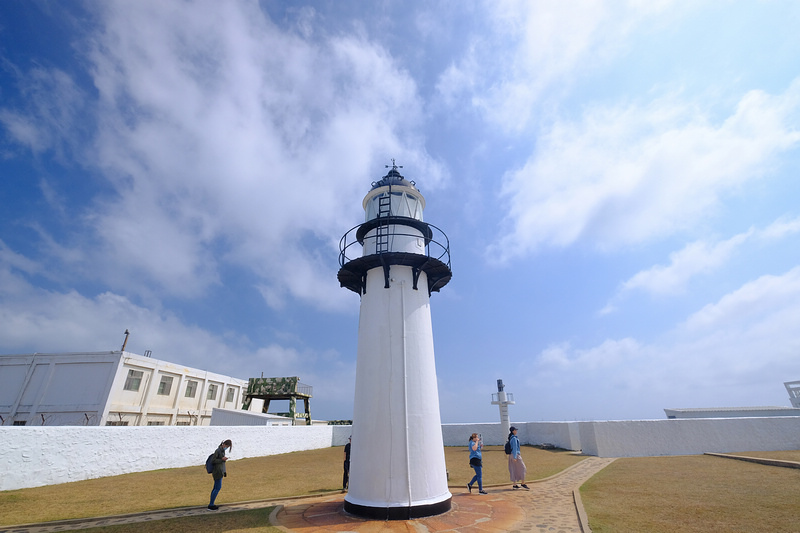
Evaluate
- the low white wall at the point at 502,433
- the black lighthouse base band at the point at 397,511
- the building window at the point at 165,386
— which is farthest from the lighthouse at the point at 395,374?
the building window at the point at 165,386

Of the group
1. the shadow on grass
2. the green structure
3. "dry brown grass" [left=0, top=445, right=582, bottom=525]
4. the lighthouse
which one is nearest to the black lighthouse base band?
the lighthouse

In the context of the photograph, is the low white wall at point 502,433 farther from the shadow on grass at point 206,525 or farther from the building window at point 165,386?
the building window at point 165,386

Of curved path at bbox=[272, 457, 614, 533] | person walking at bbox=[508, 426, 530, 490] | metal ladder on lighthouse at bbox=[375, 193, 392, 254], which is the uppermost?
metal ladder on lighthouse at bbox=[375, 193, 392, 254]

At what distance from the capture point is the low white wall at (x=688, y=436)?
62.8ft

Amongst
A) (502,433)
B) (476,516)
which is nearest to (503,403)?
(502,433)

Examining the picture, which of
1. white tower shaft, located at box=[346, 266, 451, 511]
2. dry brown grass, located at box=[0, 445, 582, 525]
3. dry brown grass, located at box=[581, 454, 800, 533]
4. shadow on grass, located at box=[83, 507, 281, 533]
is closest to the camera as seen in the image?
dry brown grass, located at box=[581, 454, 800, 533]

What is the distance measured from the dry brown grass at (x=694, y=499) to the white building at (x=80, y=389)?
32.0 meters

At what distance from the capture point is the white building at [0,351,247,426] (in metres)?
26.8

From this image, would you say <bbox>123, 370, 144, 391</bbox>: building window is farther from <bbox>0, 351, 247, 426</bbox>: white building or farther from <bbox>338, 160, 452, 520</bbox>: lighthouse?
<bbox>338, 160, 452, 520</bbox>: lighthouse

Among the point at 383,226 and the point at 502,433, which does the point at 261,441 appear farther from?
the point at 383,226

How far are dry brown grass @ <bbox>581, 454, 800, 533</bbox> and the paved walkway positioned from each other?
2.35 ft

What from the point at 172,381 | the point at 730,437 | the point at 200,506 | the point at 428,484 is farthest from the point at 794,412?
the point at 172,381

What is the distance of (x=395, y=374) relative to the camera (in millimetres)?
8727

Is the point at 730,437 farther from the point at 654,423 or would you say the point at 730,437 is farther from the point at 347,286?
the point at 347,286
